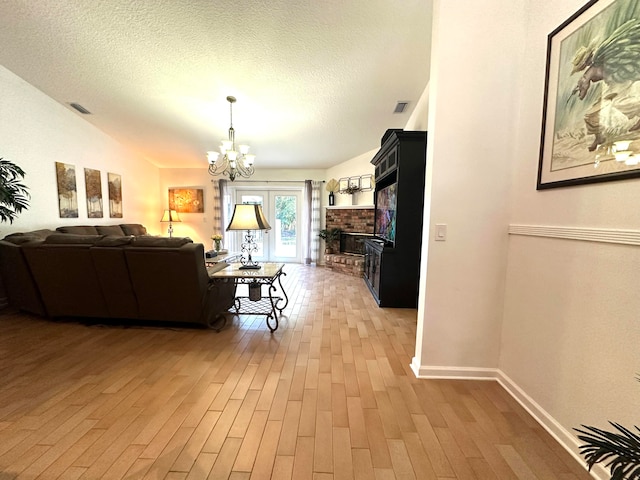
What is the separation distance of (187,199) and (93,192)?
213 cm

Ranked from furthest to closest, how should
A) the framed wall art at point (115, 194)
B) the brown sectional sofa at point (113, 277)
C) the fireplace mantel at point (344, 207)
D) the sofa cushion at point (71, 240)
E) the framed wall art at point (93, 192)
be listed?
the fireplace mantel at point (344, 207)
the framed wall art at point (115, 194)
the framed wall art at point (93, 192)
the sofa cushion at point (71, 240)
the brown sectional sofa at point (113, 277)

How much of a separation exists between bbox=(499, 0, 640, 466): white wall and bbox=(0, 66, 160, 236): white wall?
602 cm

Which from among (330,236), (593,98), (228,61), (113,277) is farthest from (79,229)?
(593,98)

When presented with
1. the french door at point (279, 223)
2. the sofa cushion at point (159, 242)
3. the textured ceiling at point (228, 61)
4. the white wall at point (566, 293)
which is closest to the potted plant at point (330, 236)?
the french door at point (279, 223)

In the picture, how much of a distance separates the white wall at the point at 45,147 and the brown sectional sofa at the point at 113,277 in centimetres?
139

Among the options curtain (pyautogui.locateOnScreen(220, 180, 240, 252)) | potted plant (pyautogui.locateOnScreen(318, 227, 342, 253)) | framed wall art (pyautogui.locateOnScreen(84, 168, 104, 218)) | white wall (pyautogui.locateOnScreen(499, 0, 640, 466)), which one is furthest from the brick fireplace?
framed wall art (pyautogui.locateOnScreen(84, 168, 104, 218))

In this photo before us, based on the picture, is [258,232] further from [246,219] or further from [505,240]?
[505,240]

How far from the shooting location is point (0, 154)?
3.59 m

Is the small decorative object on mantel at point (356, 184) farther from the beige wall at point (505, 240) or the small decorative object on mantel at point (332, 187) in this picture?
the beige wall at point (505, 240)

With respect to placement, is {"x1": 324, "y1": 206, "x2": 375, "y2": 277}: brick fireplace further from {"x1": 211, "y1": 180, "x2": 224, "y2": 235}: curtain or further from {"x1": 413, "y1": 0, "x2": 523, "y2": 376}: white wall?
{"x1": 413, "y1": 0, "x2": 523, "y2": 376}: white wall

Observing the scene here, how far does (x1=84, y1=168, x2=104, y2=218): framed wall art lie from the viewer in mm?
5074

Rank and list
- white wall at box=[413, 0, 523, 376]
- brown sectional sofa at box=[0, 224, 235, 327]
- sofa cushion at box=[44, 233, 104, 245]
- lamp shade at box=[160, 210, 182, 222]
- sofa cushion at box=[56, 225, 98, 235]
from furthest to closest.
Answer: lamp shade at box=[160, 210, 182, 222] → sofa cushion at box=[56, 225, 98, 235] → sofa cushion at box=[44, 233, 104, 245] → brown sectional sofa at box=[0, 224, 235, 327] → white wall at box=[413, 0, 523, 376]

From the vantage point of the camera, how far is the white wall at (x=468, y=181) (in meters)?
1.90

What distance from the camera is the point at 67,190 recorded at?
15.3 feet
